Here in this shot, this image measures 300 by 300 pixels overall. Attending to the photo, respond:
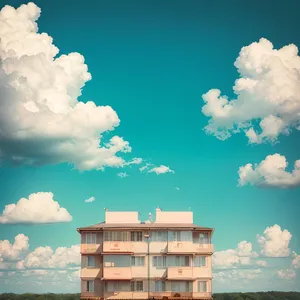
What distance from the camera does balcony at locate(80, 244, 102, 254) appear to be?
345 feet

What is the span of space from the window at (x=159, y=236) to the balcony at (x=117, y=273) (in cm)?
732

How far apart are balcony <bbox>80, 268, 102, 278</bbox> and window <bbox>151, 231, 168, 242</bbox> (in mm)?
11194

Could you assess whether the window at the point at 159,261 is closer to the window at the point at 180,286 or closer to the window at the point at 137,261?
the window at the point at 137,261

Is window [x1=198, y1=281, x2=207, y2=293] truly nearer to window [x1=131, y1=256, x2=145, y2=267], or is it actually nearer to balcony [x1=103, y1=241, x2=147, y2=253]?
window [x1=131, y1=256, x2=145, y2=267]

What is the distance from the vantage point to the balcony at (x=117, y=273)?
10181 centimetres

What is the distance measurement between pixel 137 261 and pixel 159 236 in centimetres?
593

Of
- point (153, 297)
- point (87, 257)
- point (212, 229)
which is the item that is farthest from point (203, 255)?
point (87, 257)

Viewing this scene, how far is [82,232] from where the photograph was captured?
349 ft

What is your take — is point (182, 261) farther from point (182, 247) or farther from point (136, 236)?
point (136, 236)

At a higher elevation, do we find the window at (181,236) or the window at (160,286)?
the window at (181,236)

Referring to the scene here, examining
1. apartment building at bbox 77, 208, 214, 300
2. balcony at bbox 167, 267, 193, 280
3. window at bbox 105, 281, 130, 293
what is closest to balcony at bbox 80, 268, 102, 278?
apartment building at bbox 77, 208, 214, 300

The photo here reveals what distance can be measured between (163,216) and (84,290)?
19.9 m

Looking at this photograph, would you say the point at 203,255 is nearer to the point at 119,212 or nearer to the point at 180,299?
the point at 180,299

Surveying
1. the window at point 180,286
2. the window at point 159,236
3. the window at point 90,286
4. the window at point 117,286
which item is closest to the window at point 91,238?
the window at point 90,286
